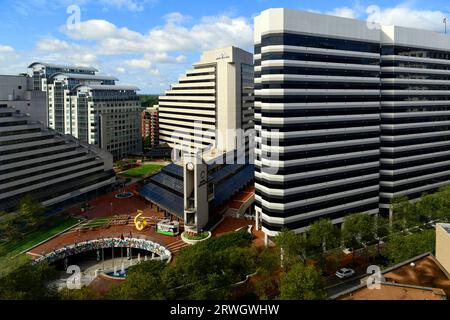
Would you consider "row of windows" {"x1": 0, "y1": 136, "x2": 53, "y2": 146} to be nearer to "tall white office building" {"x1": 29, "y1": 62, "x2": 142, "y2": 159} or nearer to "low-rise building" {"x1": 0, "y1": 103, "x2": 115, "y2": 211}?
"low-rise building" {"x1": 0, "y1": 103, "x2": 115, "y2": 211}

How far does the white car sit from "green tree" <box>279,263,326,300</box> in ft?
52.1

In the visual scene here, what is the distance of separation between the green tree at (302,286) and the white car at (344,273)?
52.1 feet

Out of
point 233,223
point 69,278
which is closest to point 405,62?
point 233,223

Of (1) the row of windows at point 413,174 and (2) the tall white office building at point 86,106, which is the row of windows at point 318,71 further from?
(2) the tall white office building at point 86,106

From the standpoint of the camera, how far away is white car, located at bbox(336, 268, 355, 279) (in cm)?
4896

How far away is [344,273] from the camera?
1935 inches

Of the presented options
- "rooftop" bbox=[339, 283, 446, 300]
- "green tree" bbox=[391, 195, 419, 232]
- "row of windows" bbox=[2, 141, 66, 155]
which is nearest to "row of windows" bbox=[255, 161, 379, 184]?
"green tree" bbox=[391, 195, 419, 232]

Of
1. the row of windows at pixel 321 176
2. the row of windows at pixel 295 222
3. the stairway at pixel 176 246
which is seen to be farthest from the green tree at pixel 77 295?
the row of windows at pixel 321 176

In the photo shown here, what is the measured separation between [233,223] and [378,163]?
84.0ft

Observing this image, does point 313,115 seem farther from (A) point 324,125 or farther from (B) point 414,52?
(B) point 414,52

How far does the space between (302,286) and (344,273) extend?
18879 mm

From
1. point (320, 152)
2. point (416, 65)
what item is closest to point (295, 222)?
point (320, 152)

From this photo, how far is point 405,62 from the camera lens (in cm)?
6444

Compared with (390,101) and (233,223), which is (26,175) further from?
(390,101)
